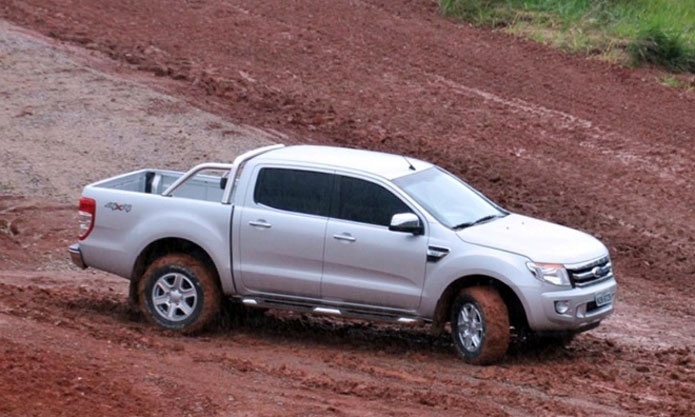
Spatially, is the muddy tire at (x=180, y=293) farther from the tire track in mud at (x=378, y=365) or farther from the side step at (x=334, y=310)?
the side step at (x=334, y=310)

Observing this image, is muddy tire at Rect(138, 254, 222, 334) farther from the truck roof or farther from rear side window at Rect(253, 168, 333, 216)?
the truck roof

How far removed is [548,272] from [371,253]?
1.48 meters

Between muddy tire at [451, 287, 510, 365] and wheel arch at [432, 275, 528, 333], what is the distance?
0.27 ft

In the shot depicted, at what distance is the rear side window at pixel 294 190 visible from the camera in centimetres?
1162

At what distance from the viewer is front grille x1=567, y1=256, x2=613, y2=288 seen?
1096 centimetres

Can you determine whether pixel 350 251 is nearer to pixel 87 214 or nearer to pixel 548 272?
pixel 548 272

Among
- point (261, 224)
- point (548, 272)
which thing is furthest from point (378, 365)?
point (261, 224)

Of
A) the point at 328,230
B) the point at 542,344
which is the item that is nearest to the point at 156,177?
the point at 328,230

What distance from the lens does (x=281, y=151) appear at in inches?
481

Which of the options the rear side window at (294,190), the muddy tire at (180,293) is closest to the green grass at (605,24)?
the rear side window at (294,190)

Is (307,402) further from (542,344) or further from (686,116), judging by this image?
(686,116)

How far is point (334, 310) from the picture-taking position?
11453 mm

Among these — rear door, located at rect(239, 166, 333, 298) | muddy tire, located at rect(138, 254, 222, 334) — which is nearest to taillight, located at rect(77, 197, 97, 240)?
muddy tire, located at rect(138, 254, 222, 334)

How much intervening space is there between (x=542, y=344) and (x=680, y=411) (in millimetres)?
2174
